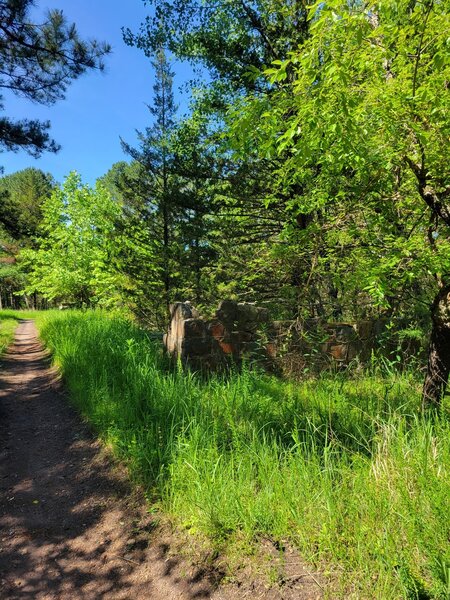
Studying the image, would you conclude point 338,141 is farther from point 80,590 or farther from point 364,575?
point 80,590

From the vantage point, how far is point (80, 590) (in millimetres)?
2525

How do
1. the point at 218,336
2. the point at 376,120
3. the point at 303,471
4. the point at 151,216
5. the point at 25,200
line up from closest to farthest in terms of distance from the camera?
1. the point at 303,471
2. the point at 376,120
3. the point at 218,336
4. the point at 151,216
5. the point at 25,200

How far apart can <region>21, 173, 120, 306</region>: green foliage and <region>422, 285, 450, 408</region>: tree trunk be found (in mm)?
12624

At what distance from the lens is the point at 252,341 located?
6641 mm

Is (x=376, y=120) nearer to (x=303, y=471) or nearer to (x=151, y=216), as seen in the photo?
(x=303, y=471)

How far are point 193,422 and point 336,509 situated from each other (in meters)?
1.61

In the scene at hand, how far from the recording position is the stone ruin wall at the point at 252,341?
Result: 6270 mm

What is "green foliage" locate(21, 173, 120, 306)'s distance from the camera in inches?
672

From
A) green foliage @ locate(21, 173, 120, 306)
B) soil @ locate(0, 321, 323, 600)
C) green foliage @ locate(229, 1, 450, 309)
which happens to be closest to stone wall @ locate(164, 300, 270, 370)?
soil @ locate(0, 321, 323, 600)

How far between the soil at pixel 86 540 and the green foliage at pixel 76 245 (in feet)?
36.7

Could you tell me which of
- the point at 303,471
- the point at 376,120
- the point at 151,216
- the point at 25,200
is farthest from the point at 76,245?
the point at 25,200

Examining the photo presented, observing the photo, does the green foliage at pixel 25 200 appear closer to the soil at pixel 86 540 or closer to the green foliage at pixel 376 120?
the soil at pixel 86 540

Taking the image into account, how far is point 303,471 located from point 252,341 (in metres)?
3.85

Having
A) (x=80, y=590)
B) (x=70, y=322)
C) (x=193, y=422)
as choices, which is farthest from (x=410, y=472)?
(x=70, y=322)
